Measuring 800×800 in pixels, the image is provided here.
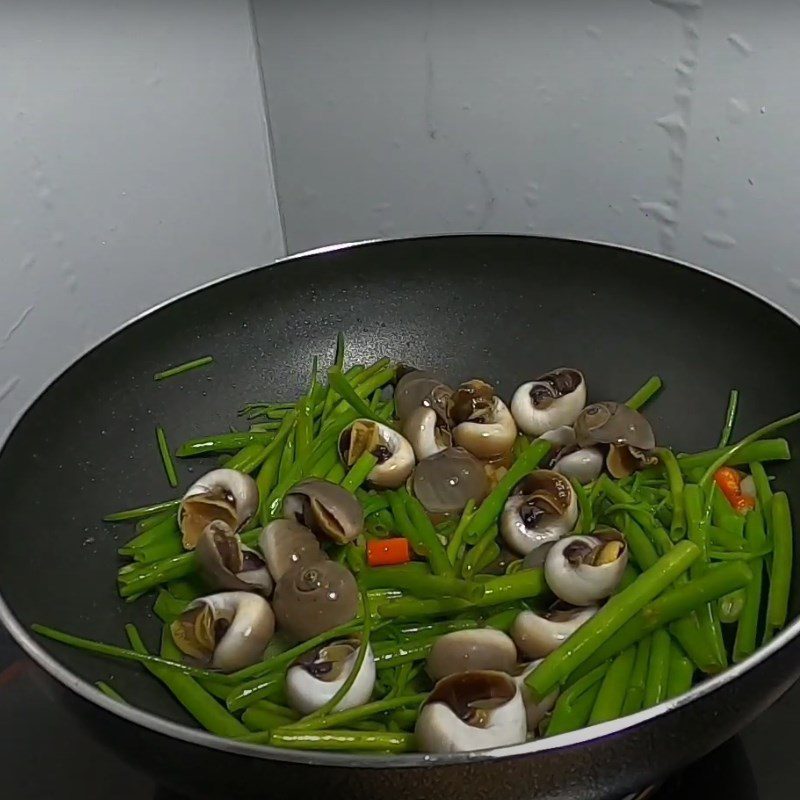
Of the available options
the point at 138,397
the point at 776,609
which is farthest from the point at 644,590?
the point at 138,397

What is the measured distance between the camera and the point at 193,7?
4.26 feet

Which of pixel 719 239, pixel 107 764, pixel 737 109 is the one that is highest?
pixel 737 109

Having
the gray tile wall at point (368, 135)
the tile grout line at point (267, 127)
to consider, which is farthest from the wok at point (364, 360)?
the tile grout line at point (267, 127)

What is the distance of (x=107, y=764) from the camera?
2.89 ft

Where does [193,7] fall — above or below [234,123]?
above

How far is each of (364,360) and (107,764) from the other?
506 mm

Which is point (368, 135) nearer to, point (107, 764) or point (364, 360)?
point (364, 360)

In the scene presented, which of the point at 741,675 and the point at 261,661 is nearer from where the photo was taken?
the point at 741,675

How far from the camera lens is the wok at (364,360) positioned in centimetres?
59

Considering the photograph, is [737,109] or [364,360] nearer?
[737,109]

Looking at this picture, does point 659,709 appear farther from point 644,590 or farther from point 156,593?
point 156,593

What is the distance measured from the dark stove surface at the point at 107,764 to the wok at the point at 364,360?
12 cm

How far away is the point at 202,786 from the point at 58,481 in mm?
395

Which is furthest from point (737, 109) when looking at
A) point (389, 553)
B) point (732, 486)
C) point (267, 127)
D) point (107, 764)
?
point (107, 764)
